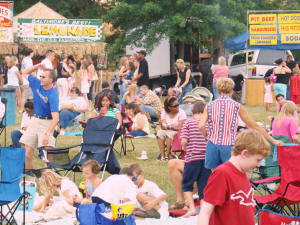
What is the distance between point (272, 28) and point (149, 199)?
15067 mm

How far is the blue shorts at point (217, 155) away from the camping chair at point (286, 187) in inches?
20.5

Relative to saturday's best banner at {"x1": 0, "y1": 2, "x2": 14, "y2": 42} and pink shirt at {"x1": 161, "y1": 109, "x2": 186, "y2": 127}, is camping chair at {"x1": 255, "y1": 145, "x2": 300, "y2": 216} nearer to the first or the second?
pink shirt at {"x1": 161, "y1": 109, "x2": 186, "y2": 127}

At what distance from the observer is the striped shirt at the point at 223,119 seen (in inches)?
263

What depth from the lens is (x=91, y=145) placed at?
Answer: 8570 mm

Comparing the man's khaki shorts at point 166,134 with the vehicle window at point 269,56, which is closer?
the man's khaki shorts at point 166,134

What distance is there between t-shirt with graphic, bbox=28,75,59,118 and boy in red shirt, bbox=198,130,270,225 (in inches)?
195

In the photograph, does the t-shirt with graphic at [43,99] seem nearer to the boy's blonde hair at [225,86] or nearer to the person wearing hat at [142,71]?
the boy's blonde hair at [225,86]

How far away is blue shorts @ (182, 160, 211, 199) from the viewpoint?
23.4ft

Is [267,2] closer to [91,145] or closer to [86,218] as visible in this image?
[91,145]

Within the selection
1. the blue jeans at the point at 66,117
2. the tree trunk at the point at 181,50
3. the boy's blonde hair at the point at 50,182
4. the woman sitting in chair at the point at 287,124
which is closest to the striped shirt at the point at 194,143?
the boy's blonde hair at the point at 50,182

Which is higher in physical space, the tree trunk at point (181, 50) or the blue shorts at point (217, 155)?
the tree trunk at point (181, 50)

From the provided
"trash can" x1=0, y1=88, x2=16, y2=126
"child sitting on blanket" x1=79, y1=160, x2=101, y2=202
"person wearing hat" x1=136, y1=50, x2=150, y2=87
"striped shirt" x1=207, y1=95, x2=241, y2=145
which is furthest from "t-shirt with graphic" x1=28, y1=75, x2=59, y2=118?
"person wearing hat" x1=136, y1=50, x2=150, y2=87

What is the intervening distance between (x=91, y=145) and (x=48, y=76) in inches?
41.5

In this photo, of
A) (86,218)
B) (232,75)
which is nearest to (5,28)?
(232,75)
